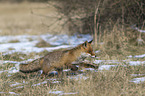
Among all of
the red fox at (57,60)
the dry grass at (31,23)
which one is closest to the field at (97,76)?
the red fox at (57,60)

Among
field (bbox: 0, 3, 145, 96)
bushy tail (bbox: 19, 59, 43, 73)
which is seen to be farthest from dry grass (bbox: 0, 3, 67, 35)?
bushy tail (bbox: 19, 59, 43, 73)

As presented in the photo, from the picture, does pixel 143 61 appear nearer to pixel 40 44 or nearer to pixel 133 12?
pixel 133 12

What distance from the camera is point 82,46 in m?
5.68

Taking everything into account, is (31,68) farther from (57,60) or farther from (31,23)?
(31,23)

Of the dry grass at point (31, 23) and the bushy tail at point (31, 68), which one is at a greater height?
the dry grass at point (31, 23)

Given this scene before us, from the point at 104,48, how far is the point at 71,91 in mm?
3462

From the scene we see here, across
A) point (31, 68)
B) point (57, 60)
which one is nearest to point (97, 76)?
point (57, 60)

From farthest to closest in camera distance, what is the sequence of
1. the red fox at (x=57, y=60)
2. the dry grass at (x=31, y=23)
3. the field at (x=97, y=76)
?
the dry grass at (x=31, y=23)
the red fox at (x=57, y=60)
the field at (x=97, y=76)

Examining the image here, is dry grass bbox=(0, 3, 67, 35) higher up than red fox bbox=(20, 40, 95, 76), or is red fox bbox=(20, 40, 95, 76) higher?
dry grass bbox=(0, 3, 67, 35)

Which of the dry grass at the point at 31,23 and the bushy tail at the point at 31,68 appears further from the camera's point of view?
the dry grass at the point at 31,23

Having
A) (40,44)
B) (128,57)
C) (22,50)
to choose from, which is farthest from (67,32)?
(128,57)

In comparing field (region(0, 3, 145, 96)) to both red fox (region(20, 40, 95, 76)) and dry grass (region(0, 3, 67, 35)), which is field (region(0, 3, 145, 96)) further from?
dry grass (region(0, 3, 67, 35))

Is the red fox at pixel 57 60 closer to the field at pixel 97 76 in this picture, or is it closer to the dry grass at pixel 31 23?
the field at pixel 97 76

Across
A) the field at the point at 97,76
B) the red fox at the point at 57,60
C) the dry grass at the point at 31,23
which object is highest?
the dry grass at the point at 31,23
